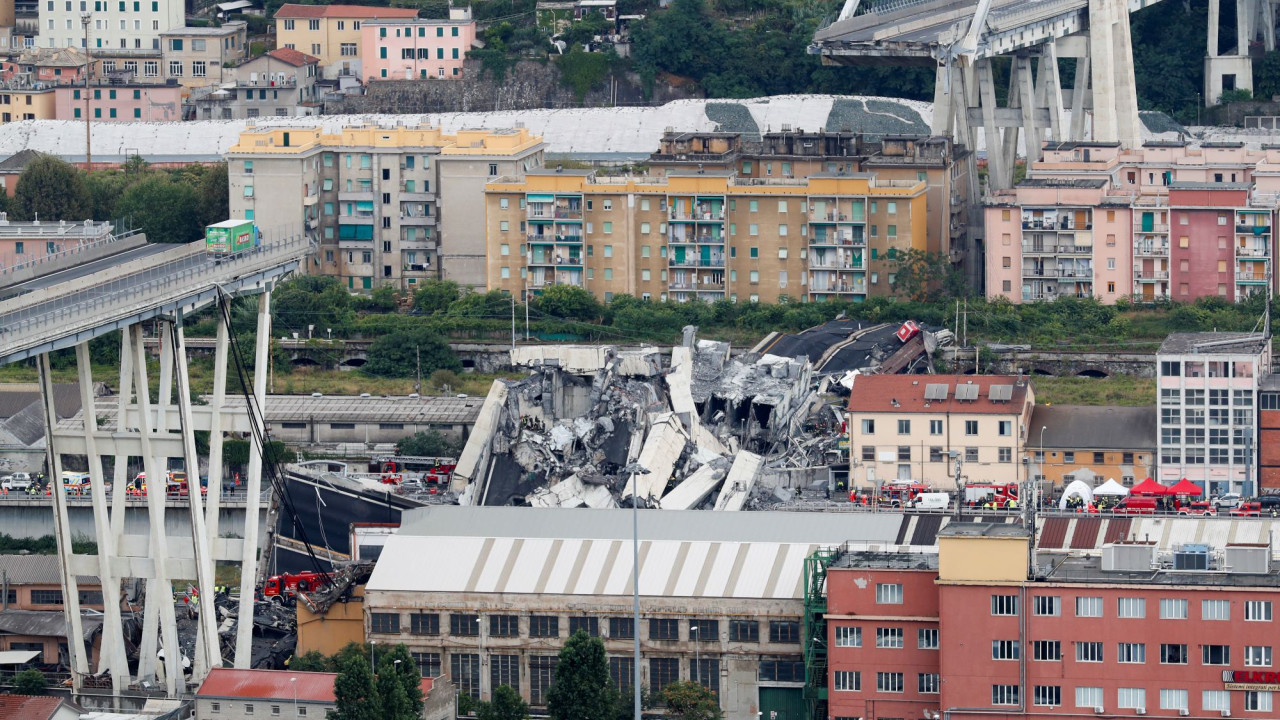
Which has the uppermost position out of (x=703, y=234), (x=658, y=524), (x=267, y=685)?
(x=703, y=234)

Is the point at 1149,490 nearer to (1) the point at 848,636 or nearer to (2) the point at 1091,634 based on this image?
(1) the point at 848,636

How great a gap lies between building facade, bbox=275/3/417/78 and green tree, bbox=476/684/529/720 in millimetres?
89466

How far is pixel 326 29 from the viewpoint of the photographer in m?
161

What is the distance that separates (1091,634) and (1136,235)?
44.5 metres

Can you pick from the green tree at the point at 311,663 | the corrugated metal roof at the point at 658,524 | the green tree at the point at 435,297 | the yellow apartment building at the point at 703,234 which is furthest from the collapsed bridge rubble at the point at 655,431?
the green tree at the point at 435,297

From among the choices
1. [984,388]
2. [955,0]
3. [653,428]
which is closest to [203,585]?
[653,428]

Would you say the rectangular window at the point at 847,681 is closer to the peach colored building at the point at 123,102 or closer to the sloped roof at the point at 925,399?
the sloped roof at the point at 925,399

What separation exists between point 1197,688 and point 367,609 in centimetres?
2056

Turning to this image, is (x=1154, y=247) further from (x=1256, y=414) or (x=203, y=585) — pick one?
(x=203, y=585)

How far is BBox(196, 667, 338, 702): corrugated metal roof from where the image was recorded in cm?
7399

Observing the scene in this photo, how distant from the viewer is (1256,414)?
307 feet

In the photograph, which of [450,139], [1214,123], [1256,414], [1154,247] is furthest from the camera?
[1214,123]

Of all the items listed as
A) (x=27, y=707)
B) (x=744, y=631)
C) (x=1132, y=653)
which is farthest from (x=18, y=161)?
(x=1132, y=653)

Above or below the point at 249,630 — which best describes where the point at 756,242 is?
above
